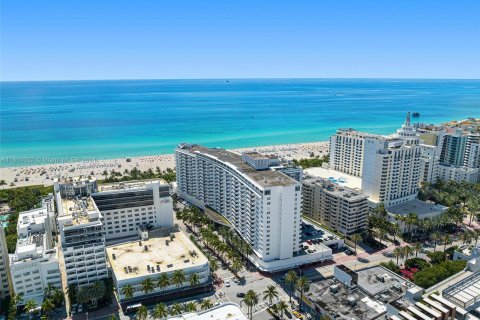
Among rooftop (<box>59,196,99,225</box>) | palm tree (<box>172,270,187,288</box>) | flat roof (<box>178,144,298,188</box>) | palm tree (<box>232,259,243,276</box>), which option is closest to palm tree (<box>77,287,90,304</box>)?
rooftop (<box>59,196,99,225</box>)

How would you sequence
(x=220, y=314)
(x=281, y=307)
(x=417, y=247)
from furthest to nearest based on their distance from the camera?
(x=417, y=247) → (x=281, y=307) → (x=220, y=314)

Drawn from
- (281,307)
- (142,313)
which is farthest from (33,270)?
(281,307)

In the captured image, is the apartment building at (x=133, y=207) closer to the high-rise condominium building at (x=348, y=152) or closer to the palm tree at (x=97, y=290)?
the palm tree at (x=97, y=290)

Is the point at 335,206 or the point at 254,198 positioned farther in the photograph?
the point at 335,206

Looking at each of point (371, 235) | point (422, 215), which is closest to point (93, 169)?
point (371, 235)

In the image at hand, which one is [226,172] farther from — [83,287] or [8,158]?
[8,158]

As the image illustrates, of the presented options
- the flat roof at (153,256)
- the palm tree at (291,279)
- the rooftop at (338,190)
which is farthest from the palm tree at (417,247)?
the flat roof at (153,256)

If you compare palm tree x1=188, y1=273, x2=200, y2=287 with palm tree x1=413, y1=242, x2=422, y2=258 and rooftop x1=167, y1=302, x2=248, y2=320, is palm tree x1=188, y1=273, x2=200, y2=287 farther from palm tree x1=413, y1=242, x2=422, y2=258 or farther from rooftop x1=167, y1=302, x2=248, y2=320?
palm tree x1=413, y1=242, x2=422, y2=258

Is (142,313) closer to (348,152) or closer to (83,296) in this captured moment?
(83,296)
